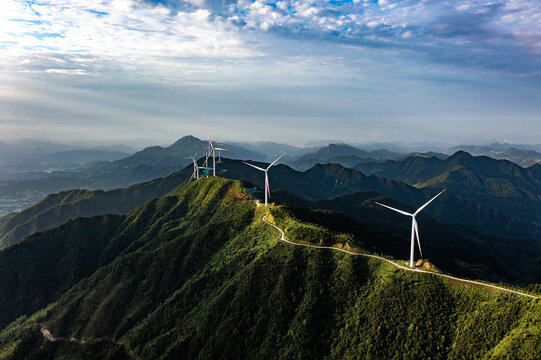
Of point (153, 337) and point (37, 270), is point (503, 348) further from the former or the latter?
point (37, 270)

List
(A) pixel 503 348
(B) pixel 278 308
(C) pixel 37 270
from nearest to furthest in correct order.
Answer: (A) pixel 503 348 < (B) pixel 278 308 < (C) pixel 37 270

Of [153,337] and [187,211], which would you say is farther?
[187,211]

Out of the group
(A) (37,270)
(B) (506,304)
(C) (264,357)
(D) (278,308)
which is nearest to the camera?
(B) (506,304)

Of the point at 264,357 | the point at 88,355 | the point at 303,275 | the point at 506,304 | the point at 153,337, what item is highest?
the point at 506,304

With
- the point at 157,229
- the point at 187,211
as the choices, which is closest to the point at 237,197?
the point at 187,211

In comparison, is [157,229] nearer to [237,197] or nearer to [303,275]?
[237,197]

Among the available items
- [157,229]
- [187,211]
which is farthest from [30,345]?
[187,211]

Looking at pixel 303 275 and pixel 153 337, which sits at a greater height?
pixel 303 275
